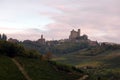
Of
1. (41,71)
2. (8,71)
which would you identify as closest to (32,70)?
(41,71)

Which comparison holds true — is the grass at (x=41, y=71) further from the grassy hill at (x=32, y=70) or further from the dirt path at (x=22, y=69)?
the dirt path at (x=22, y=69)

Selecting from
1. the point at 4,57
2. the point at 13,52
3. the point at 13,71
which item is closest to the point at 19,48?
the point at 13,52

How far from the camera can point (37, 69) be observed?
142m

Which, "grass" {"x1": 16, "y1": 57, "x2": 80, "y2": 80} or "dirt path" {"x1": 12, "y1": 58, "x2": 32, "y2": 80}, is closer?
"dirt path" {"x1": 12, "y1": 58, "x2": 32, "y2": 80}

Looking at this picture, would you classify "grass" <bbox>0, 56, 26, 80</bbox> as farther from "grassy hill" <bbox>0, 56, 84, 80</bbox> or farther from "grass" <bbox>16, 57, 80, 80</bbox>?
"grass" <bbox>16, 57, 80, 80</bbox>

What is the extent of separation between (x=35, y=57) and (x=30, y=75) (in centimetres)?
4893

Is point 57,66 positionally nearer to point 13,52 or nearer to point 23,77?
point 13,52

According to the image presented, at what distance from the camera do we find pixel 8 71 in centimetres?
12644

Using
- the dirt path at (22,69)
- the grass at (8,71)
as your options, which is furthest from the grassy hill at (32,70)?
the dirt path at (22,69)

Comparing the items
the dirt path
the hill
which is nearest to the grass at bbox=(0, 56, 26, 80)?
the hill

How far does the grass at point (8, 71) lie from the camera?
389ft

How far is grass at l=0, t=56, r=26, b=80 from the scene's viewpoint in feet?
389

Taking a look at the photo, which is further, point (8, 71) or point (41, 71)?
point (41, 71)

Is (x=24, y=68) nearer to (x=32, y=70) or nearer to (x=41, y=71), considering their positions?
(x=32, y=70)
